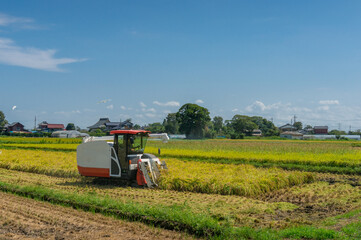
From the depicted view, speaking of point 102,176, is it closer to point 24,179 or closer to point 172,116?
point 24,179

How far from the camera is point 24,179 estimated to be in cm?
1645

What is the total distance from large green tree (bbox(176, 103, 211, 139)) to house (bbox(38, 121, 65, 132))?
59.8m

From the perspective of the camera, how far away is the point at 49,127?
4872 inches

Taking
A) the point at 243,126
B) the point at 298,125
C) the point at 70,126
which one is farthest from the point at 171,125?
the point at 298,125

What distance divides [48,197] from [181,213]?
17.4ft

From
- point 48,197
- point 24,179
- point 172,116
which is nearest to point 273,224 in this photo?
point 48,197

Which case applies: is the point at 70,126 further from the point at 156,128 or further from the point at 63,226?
the point at 63,226

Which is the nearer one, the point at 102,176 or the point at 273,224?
the point at 273,224

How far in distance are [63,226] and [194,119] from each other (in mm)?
76678

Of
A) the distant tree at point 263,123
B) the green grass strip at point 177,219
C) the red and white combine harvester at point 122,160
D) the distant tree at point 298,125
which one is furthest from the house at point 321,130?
the green grass strip at point 177,219

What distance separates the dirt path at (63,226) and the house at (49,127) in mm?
120088

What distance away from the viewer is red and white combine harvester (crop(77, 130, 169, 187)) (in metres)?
14.1

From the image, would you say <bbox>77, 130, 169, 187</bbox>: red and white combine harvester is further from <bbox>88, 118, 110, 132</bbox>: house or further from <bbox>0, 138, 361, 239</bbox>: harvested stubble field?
<bbox>88, 118, 110, 132</bbox>: house

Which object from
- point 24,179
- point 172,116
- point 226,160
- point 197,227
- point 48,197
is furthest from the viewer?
point 172,116
